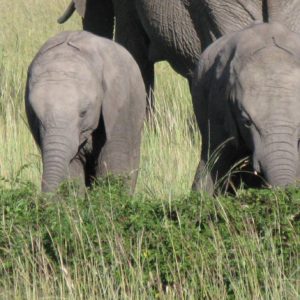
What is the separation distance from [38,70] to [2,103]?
392 cm

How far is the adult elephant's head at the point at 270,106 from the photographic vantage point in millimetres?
9078

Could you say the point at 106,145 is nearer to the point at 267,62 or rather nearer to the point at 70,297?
the point at 267,62

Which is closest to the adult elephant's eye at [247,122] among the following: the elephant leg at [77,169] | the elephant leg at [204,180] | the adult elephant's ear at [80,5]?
the elephant leg at [204,180]

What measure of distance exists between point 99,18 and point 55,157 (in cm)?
563

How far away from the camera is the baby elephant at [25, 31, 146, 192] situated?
9.67 m

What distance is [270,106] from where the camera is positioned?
9227 millimetres

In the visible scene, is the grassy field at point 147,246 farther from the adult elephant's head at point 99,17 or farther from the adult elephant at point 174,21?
the adult elephant's head at point 99,17

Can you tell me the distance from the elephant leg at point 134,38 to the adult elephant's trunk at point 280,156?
17.4ft

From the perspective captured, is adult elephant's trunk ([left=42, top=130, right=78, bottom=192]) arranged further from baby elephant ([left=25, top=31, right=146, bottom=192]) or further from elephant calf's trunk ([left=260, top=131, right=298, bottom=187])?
elephant calf's trunk ([left=260, top=131, right=298, bottom=187])

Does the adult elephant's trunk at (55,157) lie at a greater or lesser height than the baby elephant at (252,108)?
lesser

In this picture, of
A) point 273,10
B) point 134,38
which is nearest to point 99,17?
point 134,38

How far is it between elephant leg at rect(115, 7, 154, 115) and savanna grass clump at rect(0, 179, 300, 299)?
5967 millimetres

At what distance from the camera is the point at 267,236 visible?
815cm

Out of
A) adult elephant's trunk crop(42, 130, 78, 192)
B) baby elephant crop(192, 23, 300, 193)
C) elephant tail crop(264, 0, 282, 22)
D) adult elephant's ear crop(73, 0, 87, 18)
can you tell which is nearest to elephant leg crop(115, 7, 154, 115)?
adult elephant's ear crop(73, 0, 87, 18)
